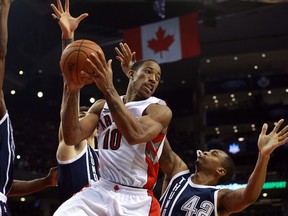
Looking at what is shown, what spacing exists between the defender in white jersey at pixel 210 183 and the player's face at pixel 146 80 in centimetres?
112

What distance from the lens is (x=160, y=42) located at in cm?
1403

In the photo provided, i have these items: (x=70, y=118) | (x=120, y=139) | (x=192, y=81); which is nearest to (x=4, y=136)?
(x=70, y=118)

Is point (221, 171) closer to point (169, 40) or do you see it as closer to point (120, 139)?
point (120, 139)

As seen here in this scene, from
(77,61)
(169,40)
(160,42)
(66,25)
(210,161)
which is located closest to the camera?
(77,61)

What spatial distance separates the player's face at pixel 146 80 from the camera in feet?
12.6

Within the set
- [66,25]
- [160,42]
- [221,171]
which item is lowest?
[221,171]

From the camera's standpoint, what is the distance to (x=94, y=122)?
382 centimetres

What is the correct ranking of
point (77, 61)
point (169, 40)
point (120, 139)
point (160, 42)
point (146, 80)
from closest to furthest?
point (77, 61) → point (120, 139) → point (146, 80) → point (169, 40) → point (160, 42)

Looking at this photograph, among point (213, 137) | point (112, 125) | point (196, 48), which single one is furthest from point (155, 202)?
point (213, 137)

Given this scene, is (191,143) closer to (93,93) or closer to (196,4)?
(93,93)

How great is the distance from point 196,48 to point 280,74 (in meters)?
11.7

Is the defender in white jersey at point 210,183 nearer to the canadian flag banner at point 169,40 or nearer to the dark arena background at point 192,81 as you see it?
the canadian flag banner at point 169,40

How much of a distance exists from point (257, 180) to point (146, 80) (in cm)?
138

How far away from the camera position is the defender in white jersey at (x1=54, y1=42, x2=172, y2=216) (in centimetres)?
343
